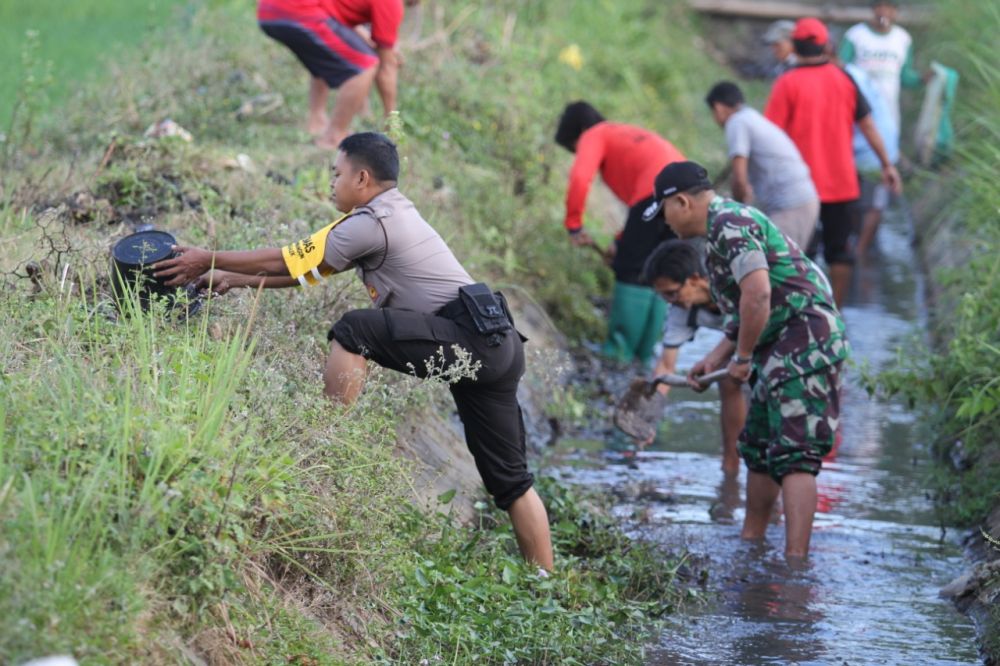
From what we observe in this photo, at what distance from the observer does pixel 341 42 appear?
893 centimetres

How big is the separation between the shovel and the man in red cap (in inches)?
116

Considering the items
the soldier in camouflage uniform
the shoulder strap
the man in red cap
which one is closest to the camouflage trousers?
the soldier in camouflage uniform

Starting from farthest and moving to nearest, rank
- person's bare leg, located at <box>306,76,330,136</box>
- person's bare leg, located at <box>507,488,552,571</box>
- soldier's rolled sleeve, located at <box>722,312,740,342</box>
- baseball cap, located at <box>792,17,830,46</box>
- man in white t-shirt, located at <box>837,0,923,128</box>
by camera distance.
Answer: man in white t-shirt, located at <box>837,0,923,128</box>
baseball cap, located at <box>792,17,830,46</box>
person's bare leg, located at <box>306,76,330,136</box>
soldier's rolled sleeve, located at <box>722,312,740,342</box>
person's bare leg, located at <box>507,488,552,571</box>

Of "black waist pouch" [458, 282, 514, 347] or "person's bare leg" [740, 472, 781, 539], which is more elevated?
"black waist pouch" [458, 282, 514, 347]

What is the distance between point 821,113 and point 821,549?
13.6ft

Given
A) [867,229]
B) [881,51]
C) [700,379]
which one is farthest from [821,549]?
[881,51]

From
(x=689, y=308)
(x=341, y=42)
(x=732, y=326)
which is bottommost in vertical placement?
(x=689, y=308)

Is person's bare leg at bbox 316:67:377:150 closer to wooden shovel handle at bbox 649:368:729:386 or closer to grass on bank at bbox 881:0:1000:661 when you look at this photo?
wooden shovel handle at bbox 649:368:729:386

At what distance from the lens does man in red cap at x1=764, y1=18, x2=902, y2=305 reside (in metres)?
10.0

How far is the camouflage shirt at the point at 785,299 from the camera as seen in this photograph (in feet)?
20.6

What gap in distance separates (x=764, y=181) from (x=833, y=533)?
3045 mm

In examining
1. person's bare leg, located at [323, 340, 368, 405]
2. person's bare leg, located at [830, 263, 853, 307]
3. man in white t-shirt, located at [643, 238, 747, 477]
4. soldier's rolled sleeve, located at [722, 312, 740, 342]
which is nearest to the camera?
person's bare leg, located at [323, 340, 368, 405]

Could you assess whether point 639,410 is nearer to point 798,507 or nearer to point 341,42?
point 798,507

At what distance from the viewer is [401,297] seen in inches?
211
